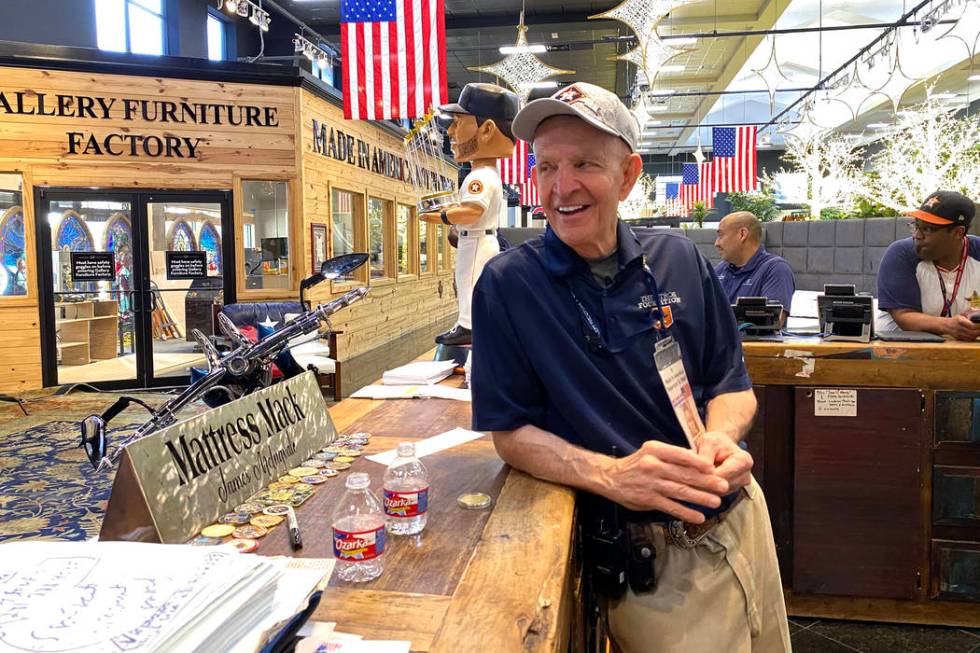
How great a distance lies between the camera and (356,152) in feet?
34.6

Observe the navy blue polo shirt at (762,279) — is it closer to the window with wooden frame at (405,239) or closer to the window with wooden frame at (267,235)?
the window with wooden frame at (267,235)

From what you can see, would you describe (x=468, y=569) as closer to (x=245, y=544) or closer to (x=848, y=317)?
(x=245, y=544)

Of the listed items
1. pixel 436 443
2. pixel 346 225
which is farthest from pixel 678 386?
pixel 346 225

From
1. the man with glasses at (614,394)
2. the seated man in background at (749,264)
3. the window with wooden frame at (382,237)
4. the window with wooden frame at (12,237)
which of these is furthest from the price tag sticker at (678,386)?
the window with wooden frame at (382,237)

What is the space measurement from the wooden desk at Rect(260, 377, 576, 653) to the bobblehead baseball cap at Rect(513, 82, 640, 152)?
770mm

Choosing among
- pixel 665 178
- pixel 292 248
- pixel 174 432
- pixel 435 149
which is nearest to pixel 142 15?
pixel 292 248

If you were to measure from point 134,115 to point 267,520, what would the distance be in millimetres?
7929

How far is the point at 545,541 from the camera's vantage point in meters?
1.18

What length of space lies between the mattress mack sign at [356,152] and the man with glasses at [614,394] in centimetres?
593

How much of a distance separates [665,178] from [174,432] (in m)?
30.7

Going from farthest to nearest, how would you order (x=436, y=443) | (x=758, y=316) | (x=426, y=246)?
1. (x=426, y=246)
2. (x=758, y=316)
3. (x=436, y=443)

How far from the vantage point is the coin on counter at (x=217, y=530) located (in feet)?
4.25

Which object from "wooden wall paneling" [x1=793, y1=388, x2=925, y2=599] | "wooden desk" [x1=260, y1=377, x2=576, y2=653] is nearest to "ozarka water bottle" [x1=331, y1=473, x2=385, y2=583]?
"wooden desk" [x1=260, y1=377, x2=576, y2=653]

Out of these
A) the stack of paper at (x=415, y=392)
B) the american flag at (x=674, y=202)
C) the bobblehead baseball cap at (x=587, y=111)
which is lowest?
the stack of paper at (x=415, y=392)
